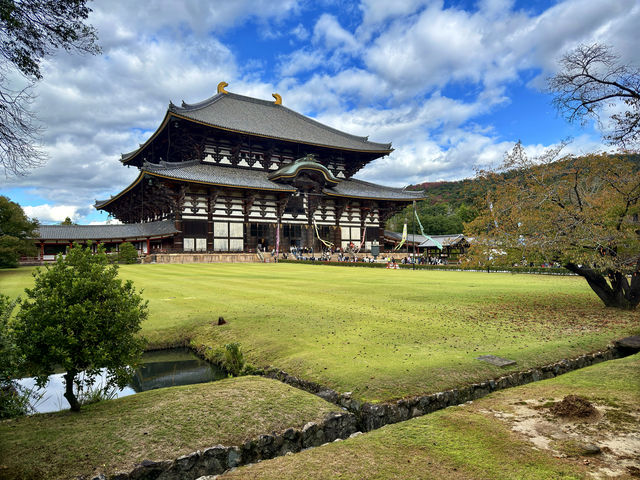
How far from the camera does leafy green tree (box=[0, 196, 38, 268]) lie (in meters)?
24.5

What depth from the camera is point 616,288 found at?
42.9 feet

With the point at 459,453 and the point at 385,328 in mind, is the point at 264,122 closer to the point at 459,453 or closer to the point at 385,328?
the point at 385,328

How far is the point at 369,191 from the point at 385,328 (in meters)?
41.7

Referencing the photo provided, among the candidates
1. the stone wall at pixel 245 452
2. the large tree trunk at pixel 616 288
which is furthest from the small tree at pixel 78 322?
the large tree trunk at pixel 616 288

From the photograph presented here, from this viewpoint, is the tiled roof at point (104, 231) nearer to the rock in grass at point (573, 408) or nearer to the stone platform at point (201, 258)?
the stone platform at point (201, 258)

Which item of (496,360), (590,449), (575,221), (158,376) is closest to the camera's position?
(590,449)

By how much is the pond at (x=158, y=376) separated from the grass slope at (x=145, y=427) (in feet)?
6.10

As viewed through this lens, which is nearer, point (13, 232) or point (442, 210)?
point (13, 232)

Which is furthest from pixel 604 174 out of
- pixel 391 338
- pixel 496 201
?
pixel 391 338

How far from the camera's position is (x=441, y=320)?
436 inches

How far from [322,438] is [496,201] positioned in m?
12.2

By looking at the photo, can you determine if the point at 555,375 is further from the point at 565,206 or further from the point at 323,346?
the point at 565,206

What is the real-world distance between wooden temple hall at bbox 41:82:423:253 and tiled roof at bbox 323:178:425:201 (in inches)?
6.6

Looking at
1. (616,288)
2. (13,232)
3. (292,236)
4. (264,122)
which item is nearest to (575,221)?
(616,288)
